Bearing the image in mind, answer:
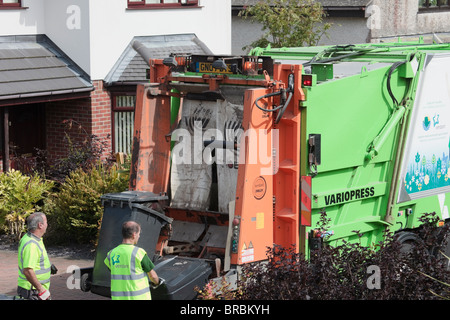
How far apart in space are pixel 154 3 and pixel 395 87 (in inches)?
311

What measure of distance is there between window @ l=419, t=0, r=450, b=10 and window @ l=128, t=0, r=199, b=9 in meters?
9.88

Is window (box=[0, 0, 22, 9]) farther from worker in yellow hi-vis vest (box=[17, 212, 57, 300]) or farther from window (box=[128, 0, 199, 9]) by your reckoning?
worker in yellow hi-vis vest (box=[17, 212, 57, 300])

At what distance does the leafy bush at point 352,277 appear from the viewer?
6.88 m

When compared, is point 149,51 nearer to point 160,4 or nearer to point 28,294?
point 160,4

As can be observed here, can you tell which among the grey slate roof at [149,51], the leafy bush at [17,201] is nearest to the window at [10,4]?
the grey slate roof at [149,51]

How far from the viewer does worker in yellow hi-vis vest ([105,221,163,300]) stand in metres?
7.40

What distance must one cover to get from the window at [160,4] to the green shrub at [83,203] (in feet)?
14.4

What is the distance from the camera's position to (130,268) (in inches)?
291

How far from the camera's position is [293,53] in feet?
36.3

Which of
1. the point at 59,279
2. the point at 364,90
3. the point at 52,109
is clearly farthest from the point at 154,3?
the point at 364,90

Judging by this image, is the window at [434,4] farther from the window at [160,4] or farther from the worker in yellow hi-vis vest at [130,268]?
the worker in yellow hi-vis vest at [130,268]
